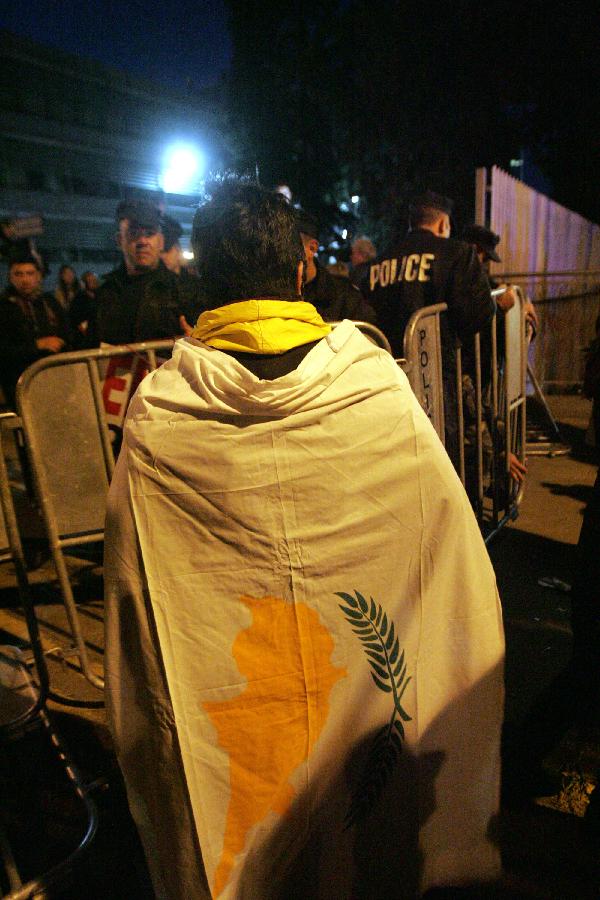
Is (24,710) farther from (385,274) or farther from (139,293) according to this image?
(385,274)

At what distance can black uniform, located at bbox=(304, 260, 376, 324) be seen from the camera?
14.1 feet

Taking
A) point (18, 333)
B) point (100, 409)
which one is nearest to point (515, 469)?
point (100, 409)

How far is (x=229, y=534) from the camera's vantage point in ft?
5.53

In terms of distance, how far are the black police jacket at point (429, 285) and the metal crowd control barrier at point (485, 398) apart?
0.55 ft

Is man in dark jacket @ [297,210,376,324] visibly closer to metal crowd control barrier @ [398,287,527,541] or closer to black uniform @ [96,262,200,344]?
metal crowd control barrier @ [398,287,527,541]

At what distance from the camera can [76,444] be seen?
3387 millimetres

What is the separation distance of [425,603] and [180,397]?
2.96 feet

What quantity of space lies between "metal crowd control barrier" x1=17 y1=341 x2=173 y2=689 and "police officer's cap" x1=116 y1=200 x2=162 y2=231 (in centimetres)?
133

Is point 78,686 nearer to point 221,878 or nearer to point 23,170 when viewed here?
point 221,878

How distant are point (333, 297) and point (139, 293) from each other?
130 centimetres

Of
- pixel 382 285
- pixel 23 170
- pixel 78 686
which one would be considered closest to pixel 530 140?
pixel 382 285

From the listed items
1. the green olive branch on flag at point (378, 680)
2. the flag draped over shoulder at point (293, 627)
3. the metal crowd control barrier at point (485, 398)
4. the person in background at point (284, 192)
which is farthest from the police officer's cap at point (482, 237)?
the green olive branch on flag at point (378, 680)

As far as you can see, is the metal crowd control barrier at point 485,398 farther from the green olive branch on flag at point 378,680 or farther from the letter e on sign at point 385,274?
the green olive branch on flag at point 378,680

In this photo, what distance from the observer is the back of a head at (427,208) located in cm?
456
